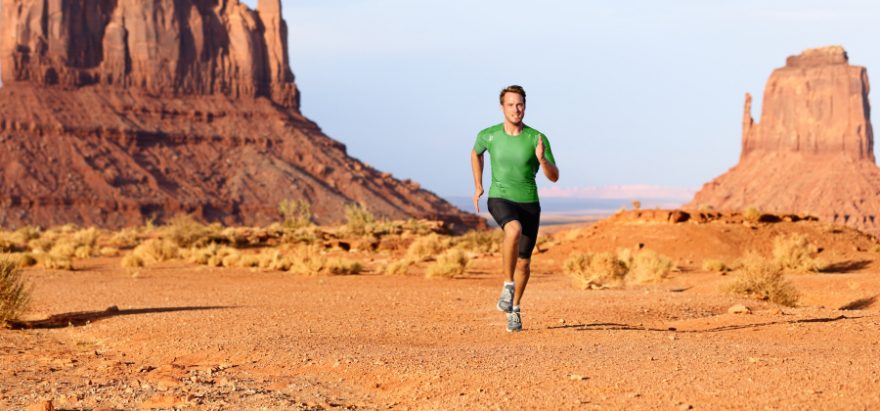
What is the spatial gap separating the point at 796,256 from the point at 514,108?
19834 millimetres

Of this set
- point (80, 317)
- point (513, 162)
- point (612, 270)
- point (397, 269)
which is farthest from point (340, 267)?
point (513, 162)

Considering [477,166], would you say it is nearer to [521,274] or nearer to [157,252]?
[521,274]

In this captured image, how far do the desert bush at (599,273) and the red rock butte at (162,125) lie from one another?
68.9 m

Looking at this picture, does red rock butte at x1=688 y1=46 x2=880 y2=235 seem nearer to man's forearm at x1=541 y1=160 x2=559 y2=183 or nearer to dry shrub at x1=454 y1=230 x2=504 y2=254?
dry shrub at x1=454 y1=230 x2=504 y2=254

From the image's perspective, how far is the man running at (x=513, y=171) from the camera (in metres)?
10.6

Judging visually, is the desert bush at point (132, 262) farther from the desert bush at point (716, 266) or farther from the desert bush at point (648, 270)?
the desert bush at point (716, 266)

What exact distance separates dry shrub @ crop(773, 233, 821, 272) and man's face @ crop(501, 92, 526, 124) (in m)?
17.0

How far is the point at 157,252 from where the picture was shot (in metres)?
36.6

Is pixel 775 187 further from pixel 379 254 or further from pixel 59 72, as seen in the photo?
pixel 379 254

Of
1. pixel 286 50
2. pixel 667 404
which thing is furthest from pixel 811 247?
pixel 286 50

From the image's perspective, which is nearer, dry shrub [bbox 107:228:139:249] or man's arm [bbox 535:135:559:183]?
man's arm [bbox 535:135:559:183]

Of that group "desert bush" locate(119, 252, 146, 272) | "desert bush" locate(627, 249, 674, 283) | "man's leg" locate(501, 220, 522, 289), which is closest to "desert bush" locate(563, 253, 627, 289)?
"desert bush" locate(627, 249, 674, 283)

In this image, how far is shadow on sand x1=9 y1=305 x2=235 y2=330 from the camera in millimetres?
14260

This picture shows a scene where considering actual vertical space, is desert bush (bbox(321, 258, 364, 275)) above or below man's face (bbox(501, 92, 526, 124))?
below
